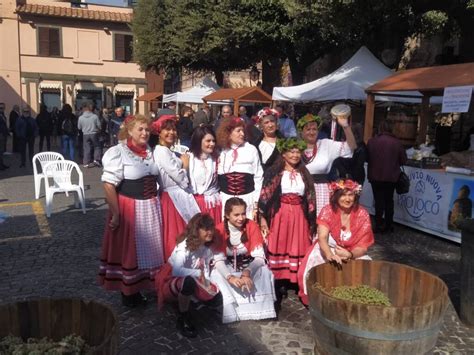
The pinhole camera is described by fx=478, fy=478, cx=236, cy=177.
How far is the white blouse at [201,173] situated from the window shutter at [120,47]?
94.0 feet

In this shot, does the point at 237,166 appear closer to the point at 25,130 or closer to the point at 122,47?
the point at 25,130

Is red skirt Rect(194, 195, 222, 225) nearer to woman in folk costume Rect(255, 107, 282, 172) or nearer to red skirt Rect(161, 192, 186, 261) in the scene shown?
red skirt Rect(161, 192, 186, 261)

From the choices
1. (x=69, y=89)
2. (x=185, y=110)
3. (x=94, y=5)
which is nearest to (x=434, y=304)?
(x=185, y=110)

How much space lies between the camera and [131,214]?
3.98 m

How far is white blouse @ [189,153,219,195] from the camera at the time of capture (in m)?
4.51

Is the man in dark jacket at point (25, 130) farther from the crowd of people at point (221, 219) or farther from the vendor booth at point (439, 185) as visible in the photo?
the crowd of people at point (221, 219)

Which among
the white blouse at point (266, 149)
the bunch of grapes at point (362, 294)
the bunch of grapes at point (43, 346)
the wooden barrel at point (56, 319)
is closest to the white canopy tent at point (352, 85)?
the white blouse at point (266, 149)

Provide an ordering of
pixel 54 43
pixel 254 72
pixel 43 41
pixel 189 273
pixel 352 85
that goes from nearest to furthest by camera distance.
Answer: pixel 189 273 → pixel 352 85 → pixel 254 72 → pixel 43 41 → pixel 54 43

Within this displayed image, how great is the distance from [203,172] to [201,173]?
21 millimetres

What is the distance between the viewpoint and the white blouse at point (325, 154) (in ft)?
15.6

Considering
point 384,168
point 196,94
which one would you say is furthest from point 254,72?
point 384,168

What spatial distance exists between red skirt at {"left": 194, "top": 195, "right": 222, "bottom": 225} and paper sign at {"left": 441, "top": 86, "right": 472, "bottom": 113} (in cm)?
422

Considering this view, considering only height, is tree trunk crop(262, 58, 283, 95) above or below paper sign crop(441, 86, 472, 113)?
above

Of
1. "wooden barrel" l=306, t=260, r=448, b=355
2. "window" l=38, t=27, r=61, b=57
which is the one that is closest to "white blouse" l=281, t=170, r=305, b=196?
"wooden barrel" l=306, t=260, r=448, b=355
